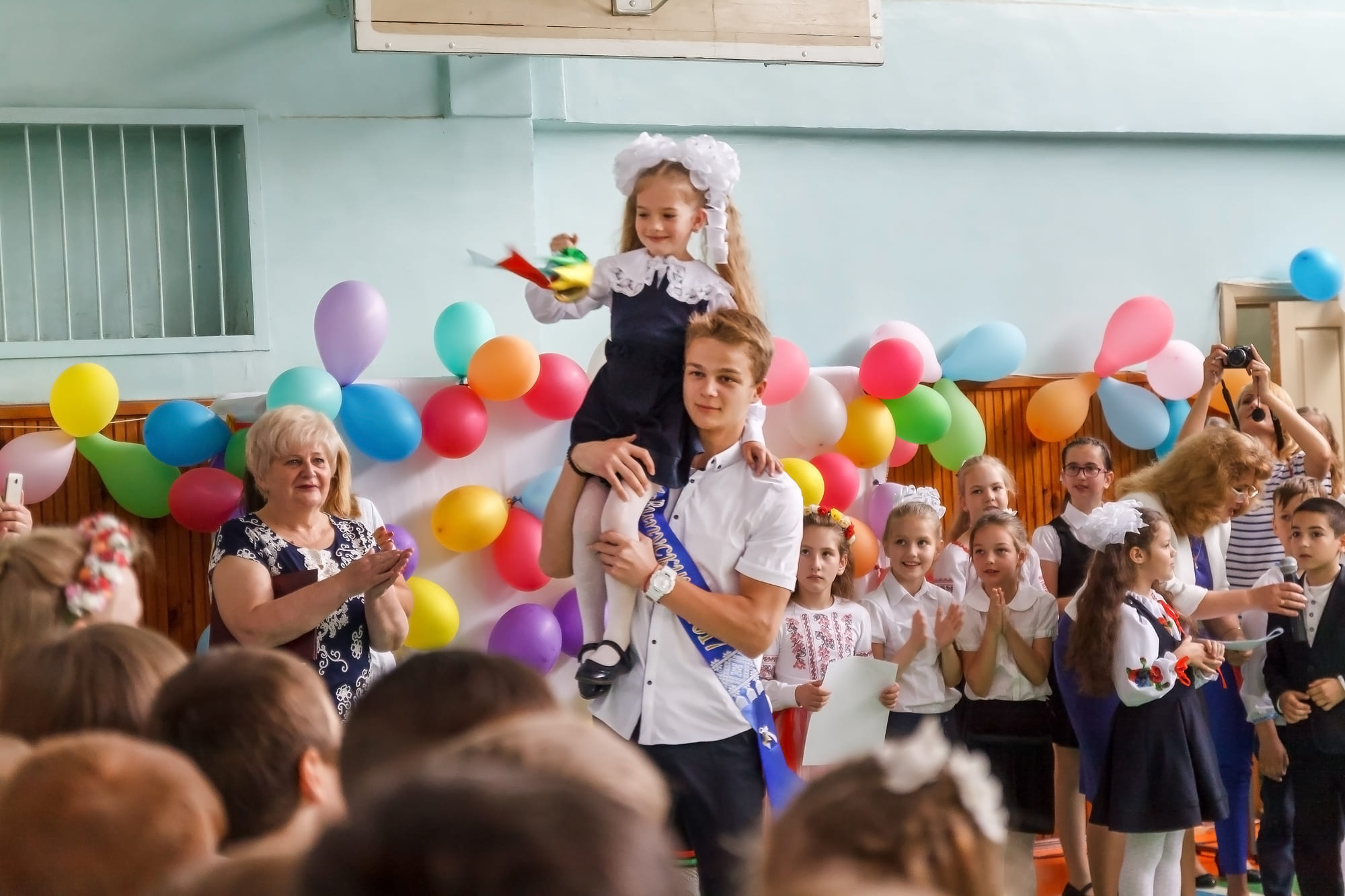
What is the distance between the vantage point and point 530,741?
0.90 m

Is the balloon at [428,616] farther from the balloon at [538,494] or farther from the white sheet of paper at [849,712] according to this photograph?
the white sheet of paper at [849,712]

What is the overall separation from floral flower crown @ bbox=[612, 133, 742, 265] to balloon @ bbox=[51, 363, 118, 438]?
233 centimetres

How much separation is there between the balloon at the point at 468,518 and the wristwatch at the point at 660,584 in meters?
2.19

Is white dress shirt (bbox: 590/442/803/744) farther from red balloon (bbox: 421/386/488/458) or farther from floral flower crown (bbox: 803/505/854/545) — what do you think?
red balloon (bbox: 421/386/488/458)

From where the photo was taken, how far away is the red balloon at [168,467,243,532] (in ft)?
13.6

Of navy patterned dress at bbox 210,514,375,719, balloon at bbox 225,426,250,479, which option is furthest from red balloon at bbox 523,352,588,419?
navy patterned dress at bbox 210,514,375,719

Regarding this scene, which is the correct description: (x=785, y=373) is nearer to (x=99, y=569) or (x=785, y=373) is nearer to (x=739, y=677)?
(x=739, y=677)

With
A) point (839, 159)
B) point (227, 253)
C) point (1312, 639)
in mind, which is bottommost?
point (1312, 639)

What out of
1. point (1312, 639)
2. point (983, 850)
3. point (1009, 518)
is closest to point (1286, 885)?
point (1312, 639)

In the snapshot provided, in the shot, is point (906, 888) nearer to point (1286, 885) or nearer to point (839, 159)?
point (1286, 885)

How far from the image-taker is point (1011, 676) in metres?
3.98

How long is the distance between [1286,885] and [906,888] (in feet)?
11.5

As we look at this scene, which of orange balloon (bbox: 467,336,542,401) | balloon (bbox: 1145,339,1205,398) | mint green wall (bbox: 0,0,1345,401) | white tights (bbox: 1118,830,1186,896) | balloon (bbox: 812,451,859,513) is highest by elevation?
mint green wall (bbox: 0,0,1345,401)

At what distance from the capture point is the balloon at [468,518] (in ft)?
14.3
